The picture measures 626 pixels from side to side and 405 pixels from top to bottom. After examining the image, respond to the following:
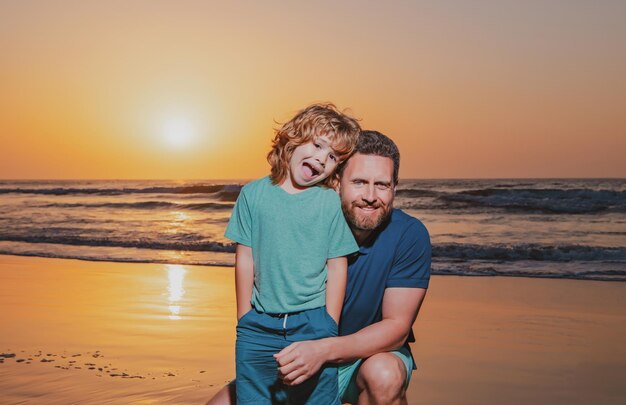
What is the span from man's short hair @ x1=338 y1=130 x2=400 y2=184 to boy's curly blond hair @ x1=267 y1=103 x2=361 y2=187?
0.40 ft

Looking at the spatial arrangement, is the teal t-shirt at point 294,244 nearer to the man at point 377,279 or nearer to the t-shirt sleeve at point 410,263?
the man at point 377,279

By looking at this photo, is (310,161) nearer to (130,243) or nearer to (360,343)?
(360,343)

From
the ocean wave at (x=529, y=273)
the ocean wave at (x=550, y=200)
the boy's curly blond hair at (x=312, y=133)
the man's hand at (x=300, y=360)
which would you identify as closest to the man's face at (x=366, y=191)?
the boy's curly blond hair at (x=312, y=133)

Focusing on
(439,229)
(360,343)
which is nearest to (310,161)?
(360,343)

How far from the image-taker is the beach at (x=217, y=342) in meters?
4.93

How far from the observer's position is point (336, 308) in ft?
9.76

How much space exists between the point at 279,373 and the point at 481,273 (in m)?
8.07

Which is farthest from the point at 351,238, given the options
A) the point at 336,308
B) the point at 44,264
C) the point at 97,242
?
the point at 97,242

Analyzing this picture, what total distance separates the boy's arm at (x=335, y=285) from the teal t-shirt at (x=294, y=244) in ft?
0.08

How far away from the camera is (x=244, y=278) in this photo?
3.05 metres

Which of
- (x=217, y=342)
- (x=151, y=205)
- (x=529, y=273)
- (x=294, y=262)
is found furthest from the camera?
(x=151, y=205)

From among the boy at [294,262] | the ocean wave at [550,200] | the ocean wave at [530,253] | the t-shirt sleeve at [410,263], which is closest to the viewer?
the boy at [294,262]

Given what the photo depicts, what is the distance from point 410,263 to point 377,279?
0.16m

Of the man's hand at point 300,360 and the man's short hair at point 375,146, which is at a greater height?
the man's short hair at point 375,146
